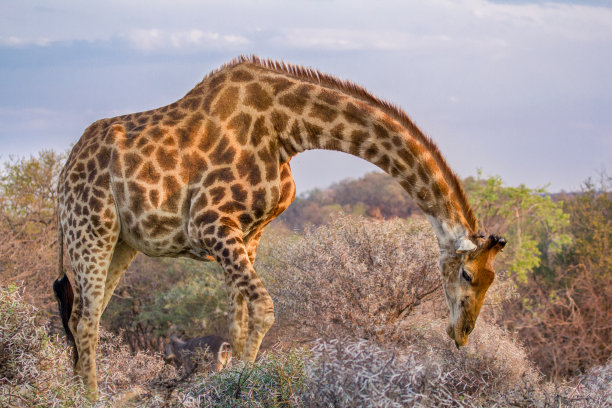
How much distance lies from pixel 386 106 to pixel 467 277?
1.61m

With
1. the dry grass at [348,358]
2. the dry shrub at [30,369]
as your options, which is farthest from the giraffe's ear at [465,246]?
the dry shrub at [30,369]

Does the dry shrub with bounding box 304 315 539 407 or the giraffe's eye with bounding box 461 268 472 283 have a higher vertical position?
the giraffe's eye with bounding box 461 268 472 283

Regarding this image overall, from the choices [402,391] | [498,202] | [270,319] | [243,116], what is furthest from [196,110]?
[498,202]

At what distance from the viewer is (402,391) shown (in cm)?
400

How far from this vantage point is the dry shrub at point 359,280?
764cm

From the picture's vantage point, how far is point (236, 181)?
5359 millimetres

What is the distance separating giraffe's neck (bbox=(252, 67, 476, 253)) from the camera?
5.10 metres

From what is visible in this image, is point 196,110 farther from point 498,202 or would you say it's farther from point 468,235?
point 498,202

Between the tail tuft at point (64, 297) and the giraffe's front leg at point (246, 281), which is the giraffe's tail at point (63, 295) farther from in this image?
the giraffe's front leg at point (246, 281)

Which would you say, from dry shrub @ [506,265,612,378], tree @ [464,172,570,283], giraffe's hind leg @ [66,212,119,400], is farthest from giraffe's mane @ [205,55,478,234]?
tree @ [464,172,570,283]

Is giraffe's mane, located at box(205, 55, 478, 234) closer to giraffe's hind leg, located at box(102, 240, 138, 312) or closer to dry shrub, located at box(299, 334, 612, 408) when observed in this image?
dry shrub, located at box(299, 334, 612, 408)

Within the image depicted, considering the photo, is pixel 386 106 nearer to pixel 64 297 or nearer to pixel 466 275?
pixel 466 275

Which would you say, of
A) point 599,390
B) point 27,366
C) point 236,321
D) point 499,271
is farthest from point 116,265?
point 499,271

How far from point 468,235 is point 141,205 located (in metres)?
2.87
